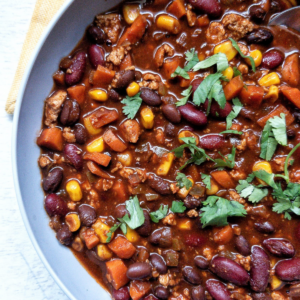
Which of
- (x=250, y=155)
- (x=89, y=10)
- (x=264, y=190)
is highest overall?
(x=89, y=10)

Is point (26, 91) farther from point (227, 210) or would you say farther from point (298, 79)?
point (298, 79)

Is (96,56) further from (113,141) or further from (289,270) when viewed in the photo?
(289,270)

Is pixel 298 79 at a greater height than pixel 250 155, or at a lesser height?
greater

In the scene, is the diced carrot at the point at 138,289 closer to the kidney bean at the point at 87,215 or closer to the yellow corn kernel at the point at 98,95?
the kidney bean at the point at 87,215

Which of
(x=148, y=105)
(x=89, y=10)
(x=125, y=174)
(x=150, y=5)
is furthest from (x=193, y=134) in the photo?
(x=89, y=10)

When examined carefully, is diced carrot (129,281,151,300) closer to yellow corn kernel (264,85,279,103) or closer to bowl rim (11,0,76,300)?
bowl rim (11,0,76,300)

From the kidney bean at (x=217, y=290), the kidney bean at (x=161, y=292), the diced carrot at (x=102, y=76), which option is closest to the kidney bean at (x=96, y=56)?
A: the diced carrot at (x=102, y=76)
